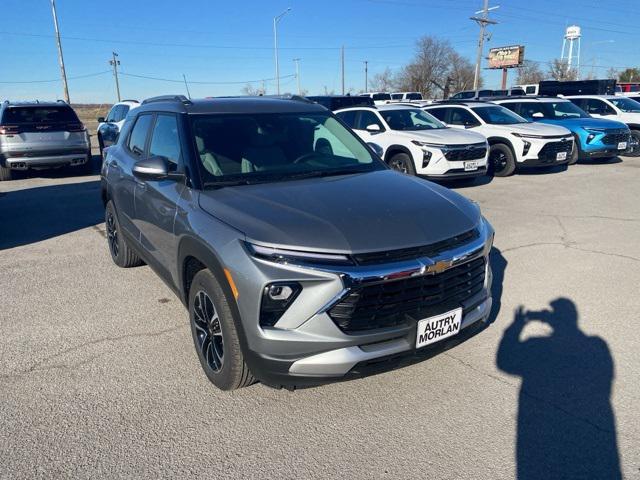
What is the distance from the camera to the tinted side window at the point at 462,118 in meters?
12.2

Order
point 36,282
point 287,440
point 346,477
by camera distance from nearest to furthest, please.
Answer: point 346,477, point 287,440, point 36,282

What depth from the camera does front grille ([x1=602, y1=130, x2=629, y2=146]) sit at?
12.8 m

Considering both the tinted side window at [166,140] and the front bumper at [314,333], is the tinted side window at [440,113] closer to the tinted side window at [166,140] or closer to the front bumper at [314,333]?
the tinted side window at [166,140]

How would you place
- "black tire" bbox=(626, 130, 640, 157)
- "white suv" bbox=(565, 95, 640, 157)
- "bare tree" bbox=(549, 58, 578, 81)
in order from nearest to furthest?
"white suv" bbox=(565, 95, 640, 157), "black tire" bbox=(626, 130, 640, 157), "bare tree" bbox=(549, 58, 578, 81)

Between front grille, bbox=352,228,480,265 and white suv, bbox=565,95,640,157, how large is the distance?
579 inches

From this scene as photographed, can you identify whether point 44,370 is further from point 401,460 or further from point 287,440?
point 401,460

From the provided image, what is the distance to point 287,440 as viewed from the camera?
263 centimetres

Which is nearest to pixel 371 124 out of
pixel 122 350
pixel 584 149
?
pixel 584 149

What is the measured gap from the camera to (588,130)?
42.2 feet

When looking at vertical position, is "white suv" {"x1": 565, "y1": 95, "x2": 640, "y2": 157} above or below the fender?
above

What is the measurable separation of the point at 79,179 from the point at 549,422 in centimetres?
1215

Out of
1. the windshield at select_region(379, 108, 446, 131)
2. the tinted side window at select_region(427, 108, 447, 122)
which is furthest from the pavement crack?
the tinted side window at select_region(427, 108, 447, 122)

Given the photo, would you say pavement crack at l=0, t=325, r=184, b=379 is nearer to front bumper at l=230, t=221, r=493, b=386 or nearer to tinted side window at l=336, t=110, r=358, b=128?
front bumper at l=230, t=221, r=493, b=386

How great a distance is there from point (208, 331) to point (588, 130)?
42.7 feet
